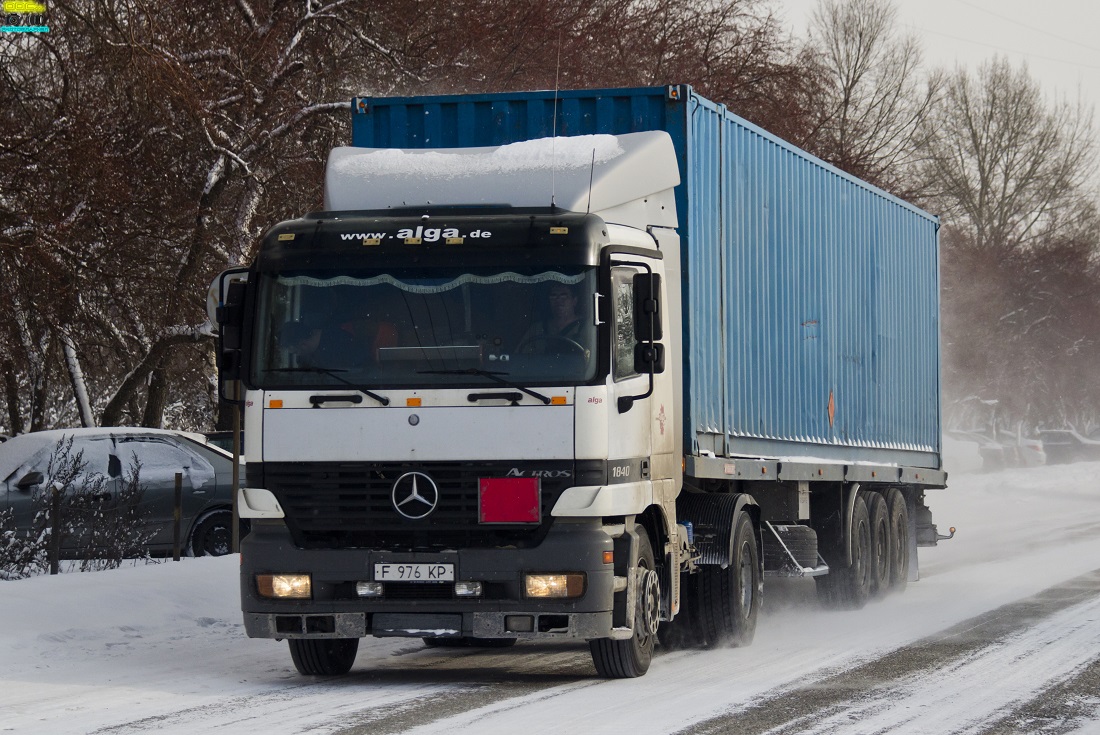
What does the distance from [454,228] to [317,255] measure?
30.9 inches

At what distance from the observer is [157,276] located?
1962 centimetres

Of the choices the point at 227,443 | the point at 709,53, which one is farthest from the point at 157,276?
the point at 709,53

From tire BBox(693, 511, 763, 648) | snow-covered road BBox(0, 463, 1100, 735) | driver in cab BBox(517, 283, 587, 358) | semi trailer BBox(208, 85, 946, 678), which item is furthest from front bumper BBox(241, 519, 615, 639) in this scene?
tire BBox(693, 511, 763, 648)

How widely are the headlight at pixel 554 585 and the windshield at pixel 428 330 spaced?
1.06 metres

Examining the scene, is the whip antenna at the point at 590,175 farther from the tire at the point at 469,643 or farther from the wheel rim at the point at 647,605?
the tire at the point at 469,643

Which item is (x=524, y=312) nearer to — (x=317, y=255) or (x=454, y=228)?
(x=454, y=228)

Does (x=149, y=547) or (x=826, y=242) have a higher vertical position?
(x=826, y=242)

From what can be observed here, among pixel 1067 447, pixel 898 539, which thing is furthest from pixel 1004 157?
pixel 898 539

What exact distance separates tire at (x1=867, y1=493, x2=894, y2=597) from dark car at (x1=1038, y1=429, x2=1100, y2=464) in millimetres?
42816

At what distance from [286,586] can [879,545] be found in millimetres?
8257

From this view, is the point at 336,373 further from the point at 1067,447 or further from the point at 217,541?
the point at 1067,447

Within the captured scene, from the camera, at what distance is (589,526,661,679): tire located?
9773 millimetres

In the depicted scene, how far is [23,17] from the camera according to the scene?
1716 centimetres

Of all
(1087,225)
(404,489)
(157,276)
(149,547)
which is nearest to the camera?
(404,489)
